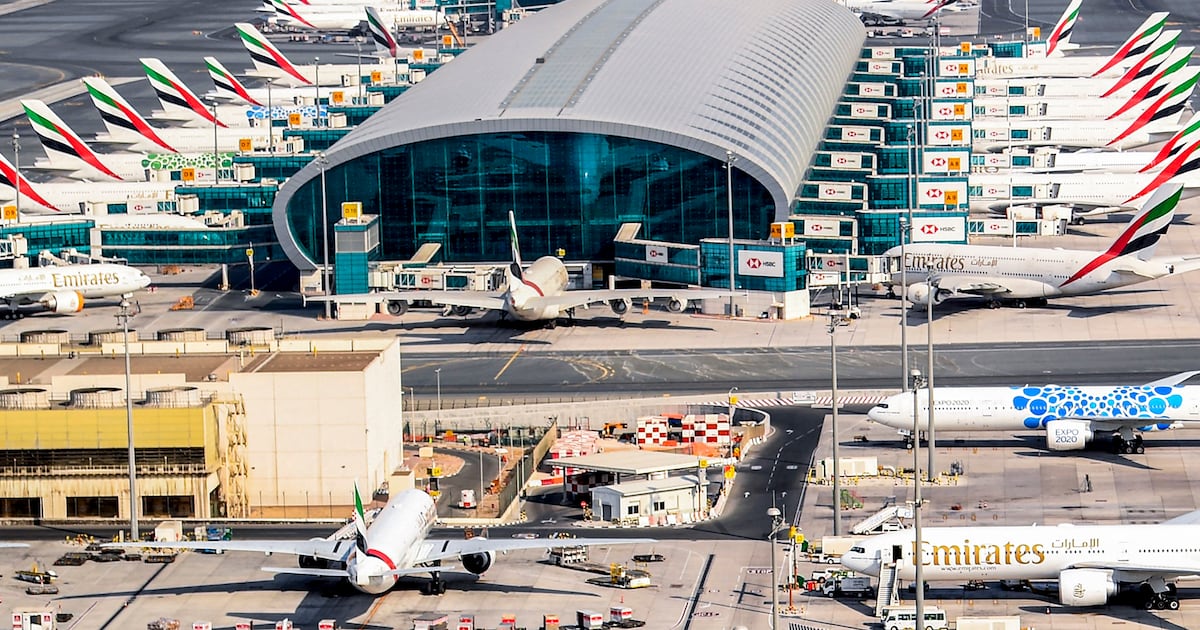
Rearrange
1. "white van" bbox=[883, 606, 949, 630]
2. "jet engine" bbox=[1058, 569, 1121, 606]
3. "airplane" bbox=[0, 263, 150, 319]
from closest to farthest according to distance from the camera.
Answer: "white van" bbox=[883, 606, 949, 630]
"jet engine" bbox=[1058, 569, 1121, 606]
"airplane" bbox=[0, 263, 150, 319]

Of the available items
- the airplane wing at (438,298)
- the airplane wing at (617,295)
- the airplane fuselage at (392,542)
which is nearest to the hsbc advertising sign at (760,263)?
the airplane wing at (617,295)

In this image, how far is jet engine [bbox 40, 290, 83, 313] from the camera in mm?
161375

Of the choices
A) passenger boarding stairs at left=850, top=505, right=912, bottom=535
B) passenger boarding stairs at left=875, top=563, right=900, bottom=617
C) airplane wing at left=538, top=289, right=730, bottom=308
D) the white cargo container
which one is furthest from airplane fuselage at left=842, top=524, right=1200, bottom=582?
airplane wing at left=538, top=289, right=730, bottom=308

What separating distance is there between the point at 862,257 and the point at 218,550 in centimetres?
7954

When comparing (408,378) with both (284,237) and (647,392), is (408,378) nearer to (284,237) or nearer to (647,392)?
(647,392)

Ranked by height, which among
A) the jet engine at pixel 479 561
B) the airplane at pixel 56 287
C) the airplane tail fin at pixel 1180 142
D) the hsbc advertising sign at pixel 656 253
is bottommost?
the jet engine at pixel 479 561

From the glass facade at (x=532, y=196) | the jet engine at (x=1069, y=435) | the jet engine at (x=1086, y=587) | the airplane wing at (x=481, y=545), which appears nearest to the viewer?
the jet engine at (x=1086, y=587)

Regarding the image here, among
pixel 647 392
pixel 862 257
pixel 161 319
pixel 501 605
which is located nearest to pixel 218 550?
pixel 501 605

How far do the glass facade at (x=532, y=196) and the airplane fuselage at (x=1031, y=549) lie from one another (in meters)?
74.8

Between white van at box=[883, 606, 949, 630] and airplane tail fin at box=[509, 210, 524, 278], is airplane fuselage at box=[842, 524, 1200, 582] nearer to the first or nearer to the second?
white van at box=[883, 606, 949, 630]

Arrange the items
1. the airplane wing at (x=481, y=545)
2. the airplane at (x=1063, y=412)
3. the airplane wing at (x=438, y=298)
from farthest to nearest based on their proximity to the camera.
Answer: the airplane wing at (x=438, y=298) → the airplane at (x=1063, y=412) → the airplane wing at (x=481, y=545)

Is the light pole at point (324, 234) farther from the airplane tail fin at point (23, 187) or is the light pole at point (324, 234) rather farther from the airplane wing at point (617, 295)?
the airplane tail fin at point (23, 187)

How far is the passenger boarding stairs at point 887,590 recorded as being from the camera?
89812 millimetres

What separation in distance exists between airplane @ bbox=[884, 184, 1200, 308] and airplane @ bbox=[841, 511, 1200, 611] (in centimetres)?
5884
